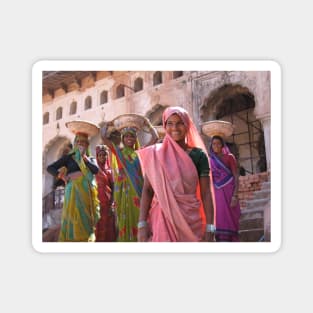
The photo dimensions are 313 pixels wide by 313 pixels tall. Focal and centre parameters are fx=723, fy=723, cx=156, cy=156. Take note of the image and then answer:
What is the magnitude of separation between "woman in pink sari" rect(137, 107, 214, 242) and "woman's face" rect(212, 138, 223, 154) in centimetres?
8

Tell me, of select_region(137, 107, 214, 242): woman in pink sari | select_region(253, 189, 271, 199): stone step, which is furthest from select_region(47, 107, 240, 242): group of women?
select_region(253, 189, 271, 199): stone step

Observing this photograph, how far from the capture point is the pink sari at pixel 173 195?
158 inches

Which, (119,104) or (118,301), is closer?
(118,301)

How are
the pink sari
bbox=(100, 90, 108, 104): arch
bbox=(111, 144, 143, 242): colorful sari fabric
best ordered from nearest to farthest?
the pink sari → bbox=(111, 144, 143, 242): colorful sari fabric → bbox=(100, 90, 108, 104): arch

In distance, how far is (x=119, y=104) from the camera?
13.9ft

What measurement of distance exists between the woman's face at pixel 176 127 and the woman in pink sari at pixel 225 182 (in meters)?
0.20

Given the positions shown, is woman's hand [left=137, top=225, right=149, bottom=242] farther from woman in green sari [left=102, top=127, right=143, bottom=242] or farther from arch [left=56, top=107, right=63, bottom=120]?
arch [left=56, top=107, right=63, bottom=120]

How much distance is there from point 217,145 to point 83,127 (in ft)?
2.59

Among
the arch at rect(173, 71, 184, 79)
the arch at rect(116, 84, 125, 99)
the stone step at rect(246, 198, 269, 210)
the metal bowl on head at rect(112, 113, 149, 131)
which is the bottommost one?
the stone step at rect(246, 198, 269, 210)

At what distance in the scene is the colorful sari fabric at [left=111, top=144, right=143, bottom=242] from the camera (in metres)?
4.11
